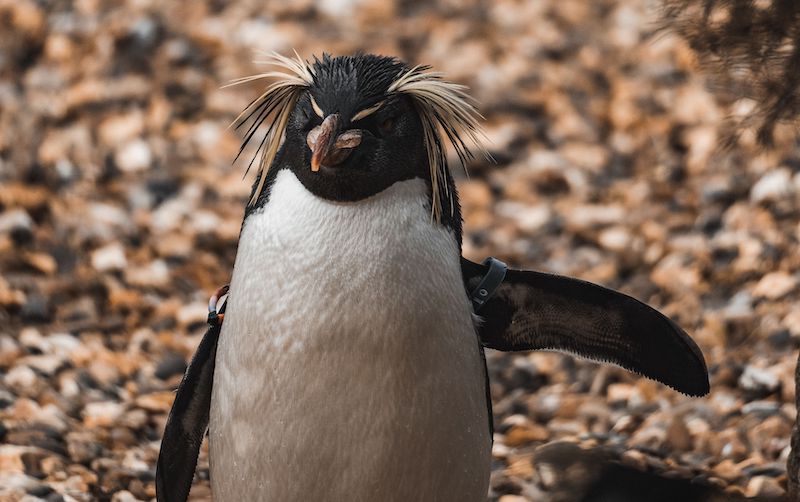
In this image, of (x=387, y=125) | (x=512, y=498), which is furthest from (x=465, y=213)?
(x=387, y=125)

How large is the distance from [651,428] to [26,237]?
7.06ft

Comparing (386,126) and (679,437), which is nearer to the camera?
(386,126)

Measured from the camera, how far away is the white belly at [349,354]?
6.40 ft

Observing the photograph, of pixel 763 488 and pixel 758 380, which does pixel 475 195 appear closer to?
pixel 758 380

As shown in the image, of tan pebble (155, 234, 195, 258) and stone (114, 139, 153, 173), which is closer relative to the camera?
tan pebble (155, 234, 195, 258)

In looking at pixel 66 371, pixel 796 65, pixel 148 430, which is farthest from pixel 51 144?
pixel 796 65

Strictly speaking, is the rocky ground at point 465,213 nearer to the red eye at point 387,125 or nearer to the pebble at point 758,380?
the pebble at point 758,380

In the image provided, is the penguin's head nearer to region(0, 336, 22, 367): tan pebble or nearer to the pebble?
the pebble

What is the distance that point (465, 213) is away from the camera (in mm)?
4301

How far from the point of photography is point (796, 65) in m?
2.34

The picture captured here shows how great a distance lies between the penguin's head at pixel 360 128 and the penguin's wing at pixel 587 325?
0.23 metres

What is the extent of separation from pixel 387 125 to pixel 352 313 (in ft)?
1.09

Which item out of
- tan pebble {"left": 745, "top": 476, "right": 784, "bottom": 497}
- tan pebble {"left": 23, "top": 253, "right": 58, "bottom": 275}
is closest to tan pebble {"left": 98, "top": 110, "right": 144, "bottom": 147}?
tan pebble {"left": 23, "top": 253, "right": 58, "bottom": 275}

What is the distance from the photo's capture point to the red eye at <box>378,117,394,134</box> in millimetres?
1991
